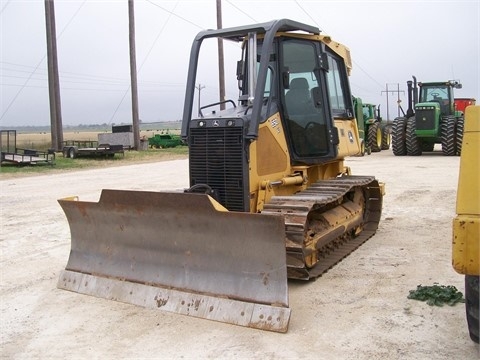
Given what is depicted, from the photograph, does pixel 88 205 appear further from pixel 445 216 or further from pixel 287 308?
pixel 445 216

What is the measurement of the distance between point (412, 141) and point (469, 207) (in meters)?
19.0

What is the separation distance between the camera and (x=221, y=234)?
4.58 meters

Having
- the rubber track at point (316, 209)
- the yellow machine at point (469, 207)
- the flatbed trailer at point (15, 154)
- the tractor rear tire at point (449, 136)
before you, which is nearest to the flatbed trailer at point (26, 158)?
the flatbed trailer at point (15, 154)

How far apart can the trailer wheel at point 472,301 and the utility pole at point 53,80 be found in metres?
25.3

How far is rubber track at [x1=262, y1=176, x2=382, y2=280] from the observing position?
4.86m

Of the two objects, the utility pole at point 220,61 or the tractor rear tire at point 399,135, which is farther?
the utility pole at point 220,61

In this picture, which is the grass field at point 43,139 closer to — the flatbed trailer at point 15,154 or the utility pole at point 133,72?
the flatbed trailer at point 15,154

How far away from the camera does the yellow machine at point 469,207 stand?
299 cm

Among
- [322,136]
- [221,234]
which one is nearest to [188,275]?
[221,234]

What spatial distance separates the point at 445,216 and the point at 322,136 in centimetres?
341

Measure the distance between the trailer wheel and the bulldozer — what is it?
1.31 m

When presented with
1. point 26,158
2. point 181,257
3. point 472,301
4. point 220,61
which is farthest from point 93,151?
point 472,301

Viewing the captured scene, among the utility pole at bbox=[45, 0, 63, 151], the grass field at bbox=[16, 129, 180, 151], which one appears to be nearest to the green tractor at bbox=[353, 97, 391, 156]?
the utility pole at bbox=[45, 0, 63, 151]

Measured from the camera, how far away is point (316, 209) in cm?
576
